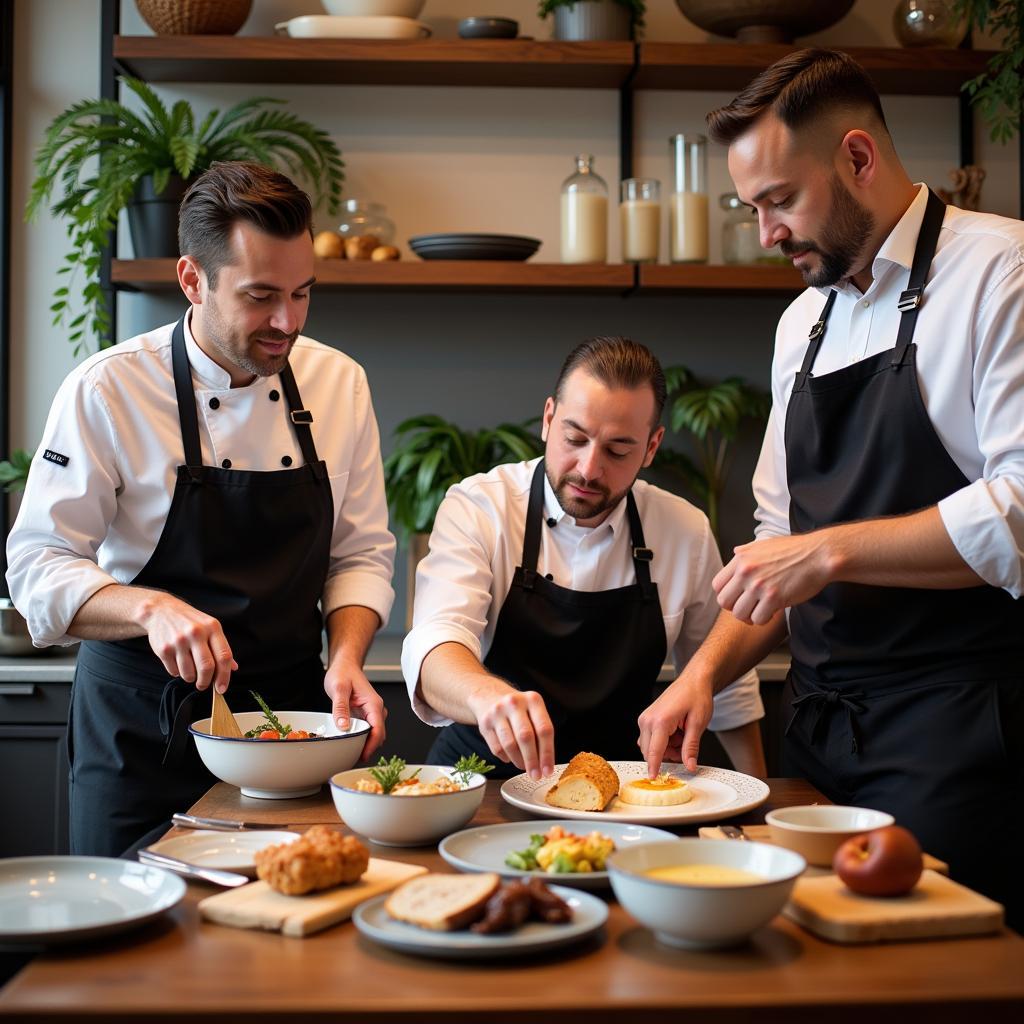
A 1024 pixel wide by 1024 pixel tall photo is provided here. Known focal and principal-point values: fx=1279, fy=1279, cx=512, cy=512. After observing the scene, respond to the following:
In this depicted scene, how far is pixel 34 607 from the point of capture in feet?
6.63

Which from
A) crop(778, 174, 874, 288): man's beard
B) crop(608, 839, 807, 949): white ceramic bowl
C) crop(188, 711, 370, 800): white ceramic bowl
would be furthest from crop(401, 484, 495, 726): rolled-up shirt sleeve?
crop(608, 839, 807, 949): white ceramic bowl

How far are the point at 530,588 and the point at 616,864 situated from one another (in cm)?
106

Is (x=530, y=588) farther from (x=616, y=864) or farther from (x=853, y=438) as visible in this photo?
(x=616, y=864)

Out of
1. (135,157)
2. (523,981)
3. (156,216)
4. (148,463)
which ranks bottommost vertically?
(523,981)

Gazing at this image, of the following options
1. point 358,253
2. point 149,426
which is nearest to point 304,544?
point 149,426

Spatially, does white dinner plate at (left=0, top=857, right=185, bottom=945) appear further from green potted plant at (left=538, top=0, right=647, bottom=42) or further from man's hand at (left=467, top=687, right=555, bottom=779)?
green potted plant at (left=538, top=0, right=647, bottom=42)

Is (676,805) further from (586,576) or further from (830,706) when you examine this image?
(586,576)

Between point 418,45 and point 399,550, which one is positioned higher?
point 418,45

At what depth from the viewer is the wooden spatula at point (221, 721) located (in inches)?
71.7

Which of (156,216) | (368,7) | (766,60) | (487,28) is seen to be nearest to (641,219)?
(766,60)

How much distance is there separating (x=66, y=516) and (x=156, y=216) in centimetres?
161

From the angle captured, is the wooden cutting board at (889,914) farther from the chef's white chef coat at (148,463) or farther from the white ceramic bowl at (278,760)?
the chef's white chef coat at (148,463)

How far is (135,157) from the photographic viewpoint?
11.1ft

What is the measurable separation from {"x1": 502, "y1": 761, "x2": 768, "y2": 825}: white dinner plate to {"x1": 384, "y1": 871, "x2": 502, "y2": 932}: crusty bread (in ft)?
1.15
